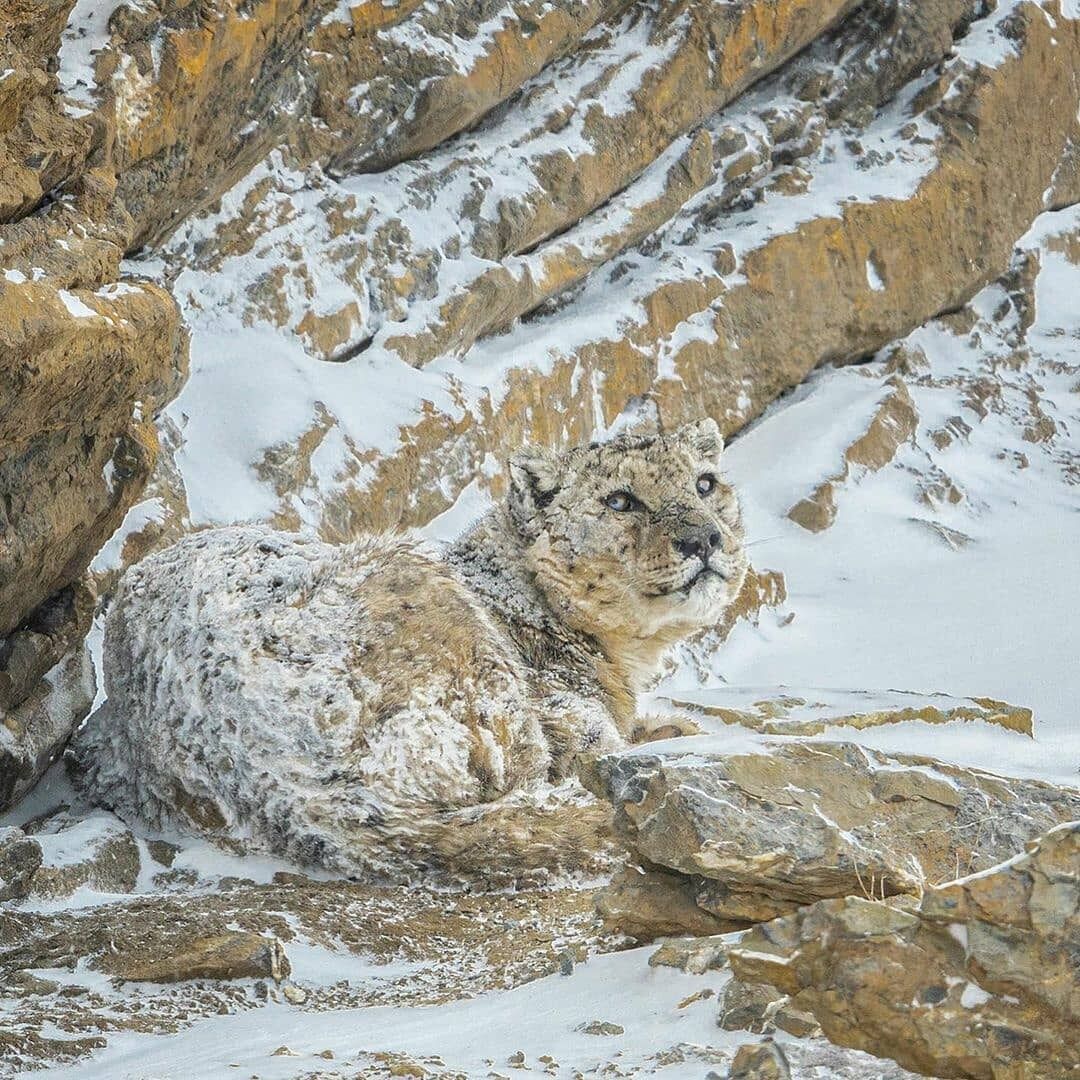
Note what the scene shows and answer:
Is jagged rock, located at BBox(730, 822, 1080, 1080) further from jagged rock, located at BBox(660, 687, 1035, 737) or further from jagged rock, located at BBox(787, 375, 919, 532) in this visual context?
jagged rock, located at BBox(787, 375, 919, 532)

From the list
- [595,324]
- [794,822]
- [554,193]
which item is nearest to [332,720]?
[794,822]

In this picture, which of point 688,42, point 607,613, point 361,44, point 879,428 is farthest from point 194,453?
point 879,428

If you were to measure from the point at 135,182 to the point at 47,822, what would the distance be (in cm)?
348

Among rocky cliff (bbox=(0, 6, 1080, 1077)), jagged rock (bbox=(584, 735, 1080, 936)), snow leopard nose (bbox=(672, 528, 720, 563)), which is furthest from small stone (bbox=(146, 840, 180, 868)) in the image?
snow leopard nose (bbox=(672, 528, 720, 563))

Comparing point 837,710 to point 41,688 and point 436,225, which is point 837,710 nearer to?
point 41,688

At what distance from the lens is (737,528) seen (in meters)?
8.00

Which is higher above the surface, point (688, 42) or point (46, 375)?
point (688, 42)

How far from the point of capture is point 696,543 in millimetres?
7301

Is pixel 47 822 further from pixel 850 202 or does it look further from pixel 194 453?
pixel 850 202

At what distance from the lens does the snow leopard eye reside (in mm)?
7477

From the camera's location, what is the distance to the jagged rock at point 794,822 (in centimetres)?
451

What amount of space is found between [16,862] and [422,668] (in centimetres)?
184

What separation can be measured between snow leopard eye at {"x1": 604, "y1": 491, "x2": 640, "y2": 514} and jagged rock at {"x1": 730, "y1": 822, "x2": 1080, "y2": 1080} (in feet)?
14.3

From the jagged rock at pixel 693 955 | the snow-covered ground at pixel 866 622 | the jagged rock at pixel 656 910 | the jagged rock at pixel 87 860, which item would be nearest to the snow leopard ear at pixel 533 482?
the snow-covered ground at pixel 866 622
